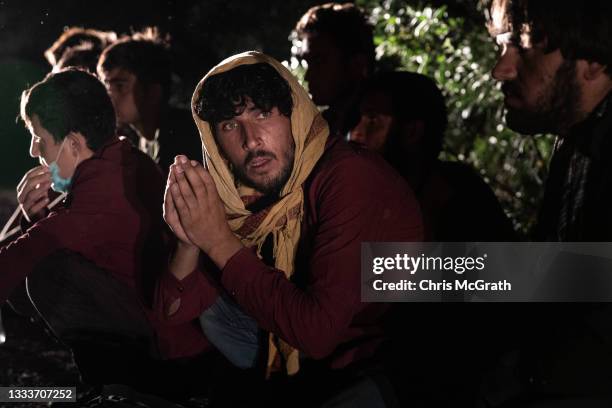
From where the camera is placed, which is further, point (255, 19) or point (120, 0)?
point (120, 0)

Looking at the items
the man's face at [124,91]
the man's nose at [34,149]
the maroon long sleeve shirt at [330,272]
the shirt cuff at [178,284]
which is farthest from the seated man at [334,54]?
the shirt cuff at [178,284]

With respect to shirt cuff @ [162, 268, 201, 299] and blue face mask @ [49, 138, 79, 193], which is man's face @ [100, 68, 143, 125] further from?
shirt cuff @ [162, 268, 201, 299]

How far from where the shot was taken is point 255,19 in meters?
4.16

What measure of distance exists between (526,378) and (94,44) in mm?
3081

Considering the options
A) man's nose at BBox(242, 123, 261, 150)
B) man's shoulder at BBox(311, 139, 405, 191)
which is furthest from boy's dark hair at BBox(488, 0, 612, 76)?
man's nose at BBox(242, 123, 261, 150)

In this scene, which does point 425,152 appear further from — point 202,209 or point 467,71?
point 202,209

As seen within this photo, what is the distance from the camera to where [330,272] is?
1.97m

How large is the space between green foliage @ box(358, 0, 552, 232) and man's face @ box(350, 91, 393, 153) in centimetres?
81

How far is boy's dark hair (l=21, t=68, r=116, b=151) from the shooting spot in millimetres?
2742

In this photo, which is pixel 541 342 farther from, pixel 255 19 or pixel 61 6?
A: pixel 61 6

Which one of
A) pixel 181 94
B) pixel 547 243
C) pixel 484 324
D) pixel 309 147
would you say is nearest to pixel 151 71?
pixel 181 94

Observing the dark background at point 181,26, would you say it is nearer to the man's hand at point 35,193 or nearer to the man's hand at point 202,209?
the man's hand at point 35,193

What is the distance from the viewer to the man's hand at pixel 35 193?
2803 millimetres

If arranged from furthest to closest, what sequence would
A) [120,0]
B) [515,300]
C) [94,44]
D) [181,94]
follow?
[181,94], [120,0], [94,44], [515,300]
